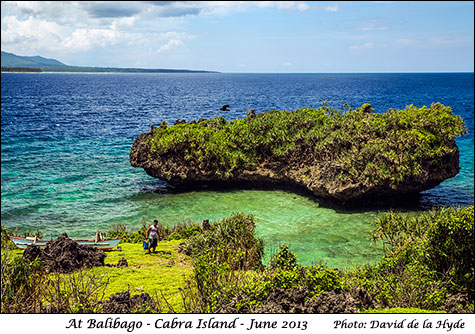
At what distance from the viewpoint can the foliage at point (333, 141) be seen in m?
29.8

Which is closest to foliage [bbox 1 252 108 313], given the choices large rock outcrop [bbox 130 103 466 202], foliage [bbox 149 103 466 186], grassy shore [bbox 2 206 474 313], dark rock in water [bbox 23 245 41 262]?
grassy shore [bbox 2 206 474 313]

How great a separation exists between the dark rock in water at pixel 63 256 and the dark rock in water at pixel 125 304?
707 centimetres

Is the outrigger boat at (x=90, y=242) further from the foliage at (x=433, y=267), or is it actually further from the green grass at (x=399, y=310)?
the green grass at (x=399, y=310)

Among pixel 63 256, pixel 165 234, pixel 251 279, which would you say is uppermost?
pixel 251 279

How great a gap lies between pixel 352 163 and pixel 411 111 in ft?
26.9

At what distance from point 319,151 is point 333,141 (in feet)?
4.90

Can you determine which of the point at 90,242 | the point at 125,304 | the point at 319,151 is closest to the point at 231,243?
the point at 90,242

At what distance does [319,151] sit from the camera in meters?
32.8

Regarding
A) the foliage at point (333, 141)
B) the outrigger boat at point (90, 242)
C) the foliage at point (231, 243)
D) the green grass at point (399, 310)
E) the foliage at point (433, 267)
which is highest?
the foliage at point (333, 141)

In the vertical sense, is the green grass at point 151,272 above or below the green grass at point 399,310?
below

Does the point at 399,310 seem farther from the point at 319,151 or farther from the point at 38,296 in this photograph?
the point at 319,151

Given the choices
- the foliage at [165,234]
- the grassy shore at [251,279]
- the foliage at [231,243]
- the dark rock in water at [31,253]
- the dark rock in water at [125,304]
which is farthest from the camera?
the foliage at [165,234]

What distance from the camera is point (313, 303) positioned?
9930 mm


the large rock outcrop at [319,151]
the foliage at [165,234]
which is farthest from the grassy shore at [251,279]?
the large rock outcrop at [319,151]
